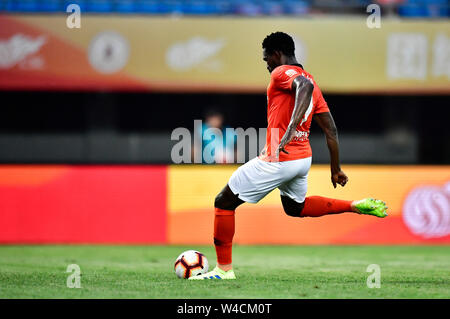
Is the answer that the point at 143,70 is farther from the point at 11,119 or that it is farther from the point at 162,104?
the point at 11,119

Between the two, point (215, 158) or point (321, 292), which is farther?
point (215, 158)

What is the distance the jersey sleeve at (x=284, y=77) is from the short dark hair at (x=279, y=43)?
210 millimetres

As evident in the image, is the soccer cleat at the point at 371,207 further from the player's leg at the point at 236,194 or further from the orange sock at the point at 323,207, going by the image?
the player's leg at the point at 236,194

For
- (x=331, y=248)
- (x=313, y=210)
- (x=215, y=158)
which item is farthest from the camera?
(x=215, y=158)

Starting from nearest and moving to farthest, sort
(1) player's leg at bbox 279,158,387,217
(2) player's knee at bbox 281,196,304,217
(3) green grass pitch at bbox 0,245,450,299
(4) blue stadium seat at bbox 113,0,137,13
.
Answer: (3) green grass pitch at bbox 0,245,450,299 < (1) player's leg at bbox 279,158,387,217 < (2) player's knee at bbox 281,196,304,217 < (4) blue stadium seat at bbox 113,0,137,13

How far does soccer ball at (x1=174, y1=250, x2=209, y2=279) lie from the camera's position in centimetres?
717

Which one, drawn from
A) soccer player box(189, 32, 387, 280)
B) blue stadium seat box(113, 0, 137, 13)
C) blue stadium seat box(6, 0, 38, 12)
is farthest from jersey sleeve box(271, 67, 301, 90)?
blue stadium seat box(6, 0, 38, 12)

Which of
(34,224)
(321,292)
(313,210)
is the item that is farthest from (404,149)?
(321,292)

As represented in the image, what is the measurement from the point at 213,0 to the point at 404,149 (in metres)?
4.64

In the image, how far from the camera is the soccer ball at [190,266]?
717cm

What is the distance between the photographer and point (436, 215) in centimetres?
1257

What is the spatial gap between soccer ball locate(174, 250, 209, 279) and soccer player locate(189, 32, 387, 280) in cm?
10

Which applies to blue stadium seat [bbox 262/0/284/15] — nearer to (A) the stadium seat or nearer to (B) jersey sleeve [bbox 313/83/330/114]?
(A) the stadium seat

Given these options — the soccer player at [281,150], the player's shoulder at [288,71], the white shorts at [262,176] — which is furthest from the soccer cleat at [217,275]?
the player's shoulder at [288,71]
